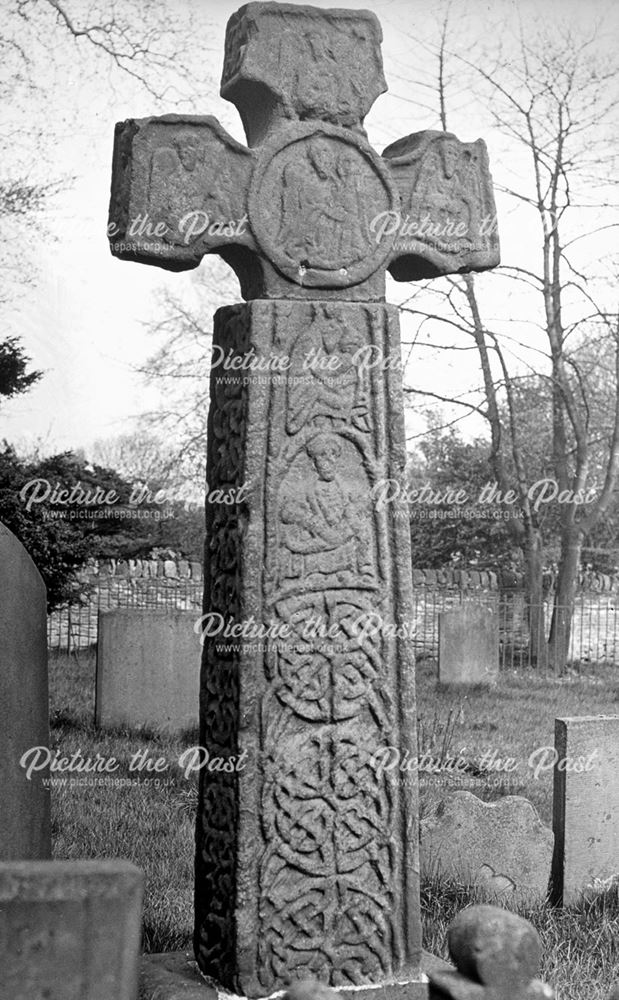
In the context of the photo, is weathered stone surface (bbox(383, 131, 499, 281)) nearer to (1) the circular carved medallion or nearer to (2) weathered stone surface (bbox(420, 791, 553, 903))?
(1) the circular carved medallion

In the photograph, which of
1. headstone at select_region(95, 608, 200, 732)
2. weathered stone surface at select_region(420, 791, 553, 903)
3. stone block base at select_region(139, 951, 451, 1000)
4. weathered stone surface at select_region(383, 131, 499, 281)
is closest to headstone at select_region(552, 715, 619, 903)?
weathered stone surface at select_region(420, 791, 553, 903)

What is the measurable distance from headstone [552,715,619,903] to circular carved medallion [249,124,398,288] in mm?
2900

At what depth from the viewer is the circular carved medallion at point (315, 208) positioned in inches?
137

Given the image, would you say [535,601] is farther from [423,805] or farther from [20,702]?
[20,702]

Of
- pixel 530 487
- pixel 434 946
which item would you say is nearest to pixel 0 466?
pixel 530 487

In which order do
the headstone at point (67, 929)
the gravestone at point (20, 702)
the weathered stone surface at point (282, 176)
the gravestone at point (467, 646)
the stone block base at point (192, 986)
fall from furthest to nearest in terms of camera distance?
the gravestone at point (467, 646), the gravestone at point (20, 702), the weathered stone surface at point (282, 176), the stone block base at point (192, 986), the headstone at point (67, 929)

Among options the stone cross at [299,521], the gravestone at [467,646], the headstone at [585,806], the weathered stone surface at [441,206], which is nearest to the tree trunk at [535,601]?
the gravestone at [467,646]

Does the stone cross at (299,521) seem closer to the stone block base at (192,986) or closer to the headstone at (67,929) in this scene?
the stone block base at (192,986)

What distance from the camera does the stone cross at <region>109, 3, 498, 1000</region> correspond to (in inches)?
132

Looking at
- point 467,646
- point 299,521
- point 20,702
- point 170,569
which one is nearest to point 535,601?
point 467,646

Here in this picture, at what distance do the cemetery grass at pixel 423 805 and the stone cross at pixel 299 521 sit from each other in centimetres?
106

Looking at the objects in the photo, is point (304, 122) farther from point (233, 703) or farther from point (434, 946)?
point (434, 946)

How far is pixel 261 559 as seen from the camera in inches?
132

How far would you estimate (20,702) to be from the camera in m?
3.74
